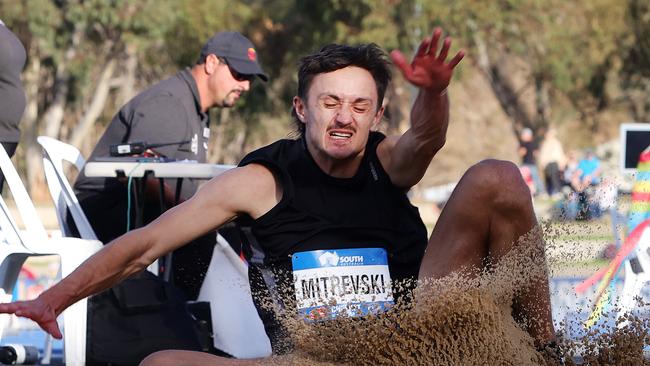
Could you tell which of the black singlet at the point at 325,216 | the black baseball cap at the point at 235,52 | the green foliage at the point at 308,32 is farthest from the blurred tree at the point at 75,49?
the black singlet at the point at 325,216

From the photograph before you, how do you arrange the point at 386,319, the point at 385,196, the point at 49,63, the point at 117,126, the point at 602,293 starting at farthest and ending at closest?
the point at 49,63 → the point at 117,126 → the point at 385,196 → the point at 602,293 → the point at 386,319

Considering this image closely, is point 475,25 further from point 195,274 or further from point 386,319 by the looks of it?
point 386,319

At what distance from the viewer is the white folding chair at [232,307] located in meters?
5.61

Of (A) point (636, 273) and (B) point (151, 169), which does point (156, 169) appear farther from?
(A) point (636, 273)

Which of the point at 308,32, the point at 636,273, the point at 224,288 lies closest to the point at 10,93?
the point at 224,288

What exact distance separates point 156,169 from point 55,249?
1.98 ft

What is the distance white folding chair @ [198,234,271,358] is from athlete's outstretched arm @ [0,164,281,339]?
1685 millimetres

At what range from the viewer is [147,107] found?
6.42 metres

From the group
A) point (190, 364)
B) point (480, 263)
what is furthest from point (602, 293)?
point (190, 364)

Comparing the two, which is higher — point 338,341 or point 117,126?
point 117,126

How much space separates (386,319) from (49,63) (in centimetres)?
3233

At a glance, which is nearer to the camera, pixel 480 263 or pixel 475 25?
pixel 480 263

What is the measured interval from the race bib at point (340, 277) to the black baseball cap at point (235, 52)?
9.70 ft

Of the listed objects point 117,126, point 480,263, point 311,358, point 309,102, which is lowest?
point 311,358
